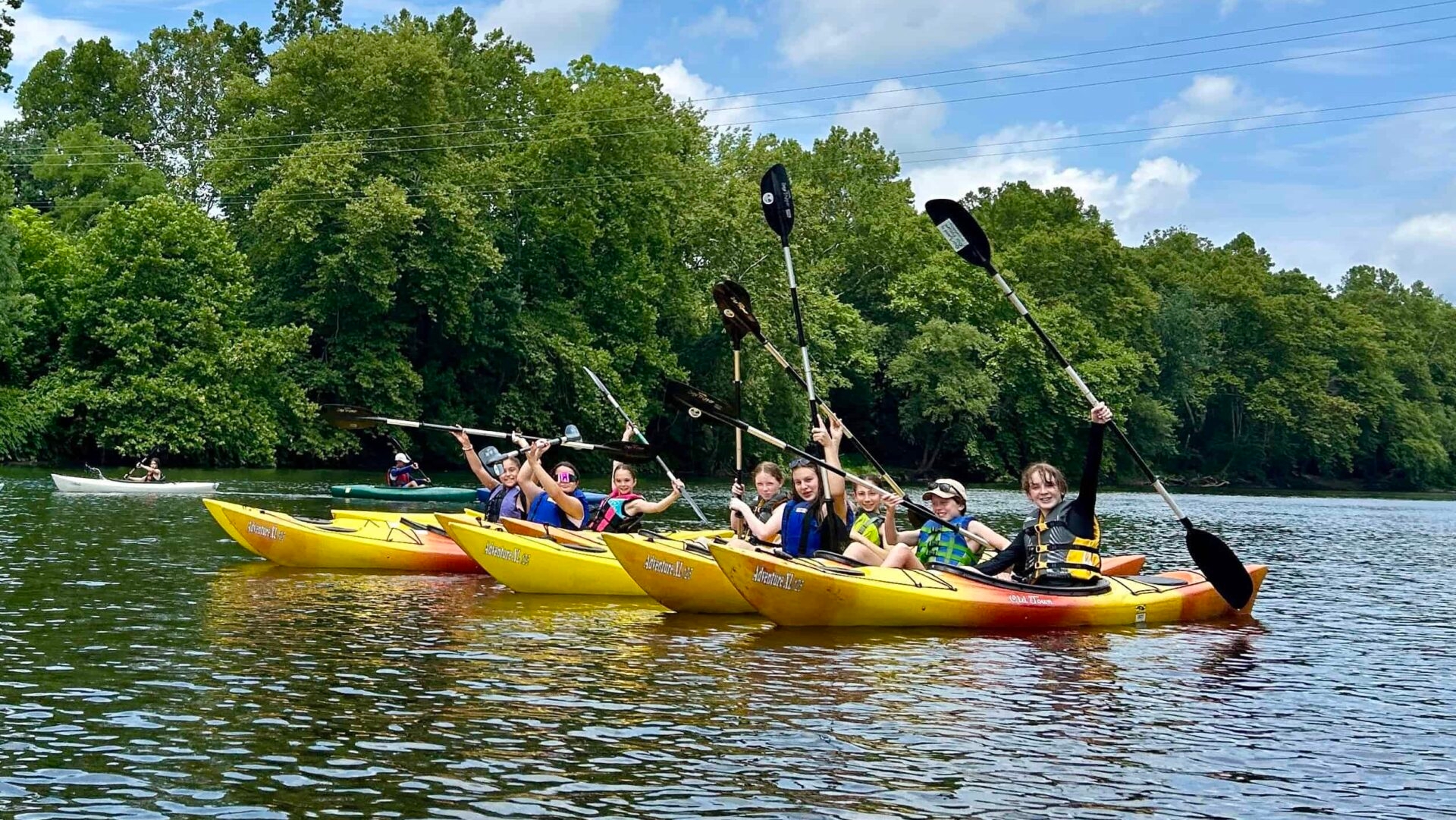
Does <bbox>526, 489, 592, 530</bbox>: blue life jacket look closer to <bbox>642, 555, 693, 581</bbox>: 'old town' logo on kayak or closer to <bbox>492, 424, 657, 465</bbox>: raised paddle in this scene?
<bbox>492, 424, 657, 465</bbox>: raised paddle

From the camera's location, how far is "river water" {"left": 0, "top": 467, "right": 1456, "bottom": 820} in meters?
6.93

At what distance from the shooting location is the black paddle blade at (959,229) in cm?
1401

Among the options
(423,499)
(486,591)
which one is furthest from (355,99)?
A: (486,591)

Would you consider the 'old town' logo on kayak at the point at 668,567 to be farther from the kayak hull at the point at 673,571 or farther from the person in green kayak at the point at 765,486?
the person in green kayak at the point at 765,486

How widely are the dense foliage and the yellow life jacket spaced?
28.9 metres

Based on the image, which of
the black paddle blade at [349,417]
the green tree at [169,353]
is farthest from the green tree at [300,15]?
the black paddle blade at [349,417]

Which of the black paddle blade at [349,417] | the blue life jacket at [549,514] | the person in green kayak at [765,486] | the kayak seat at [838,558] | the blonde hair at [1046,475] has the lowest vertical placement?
the kayak seat at [838,558]

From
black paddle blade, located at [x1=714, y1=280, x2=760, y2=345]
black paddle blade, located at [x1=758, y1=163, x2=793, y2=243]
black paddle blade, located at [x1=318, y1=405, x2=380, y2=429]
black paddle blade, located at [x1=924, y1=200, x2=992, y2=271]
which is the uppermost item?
black paddle blade, located at [x1=758, y1=163, x2=793, y2=243]

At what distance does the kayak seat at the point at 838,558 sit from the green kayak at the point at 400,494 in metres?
17.1

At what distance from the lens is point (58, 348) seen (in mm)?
39188

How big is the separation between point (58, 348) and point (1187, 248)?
57.5 metres

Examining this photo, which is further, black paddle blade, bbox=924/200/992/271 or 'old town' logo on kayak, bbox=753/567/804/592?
black paddle blade, bbox=924/200/992/271

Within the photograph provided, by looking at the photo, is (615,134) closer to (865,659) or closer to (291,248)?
(291,248)

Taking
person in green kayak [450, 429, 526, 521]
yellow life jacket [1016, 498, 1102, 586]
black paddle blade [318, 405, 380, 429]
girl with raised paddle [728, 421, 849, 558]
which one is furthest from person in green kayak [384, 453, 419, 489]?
yellow life jacket [1016, 498, 1102, 586]
